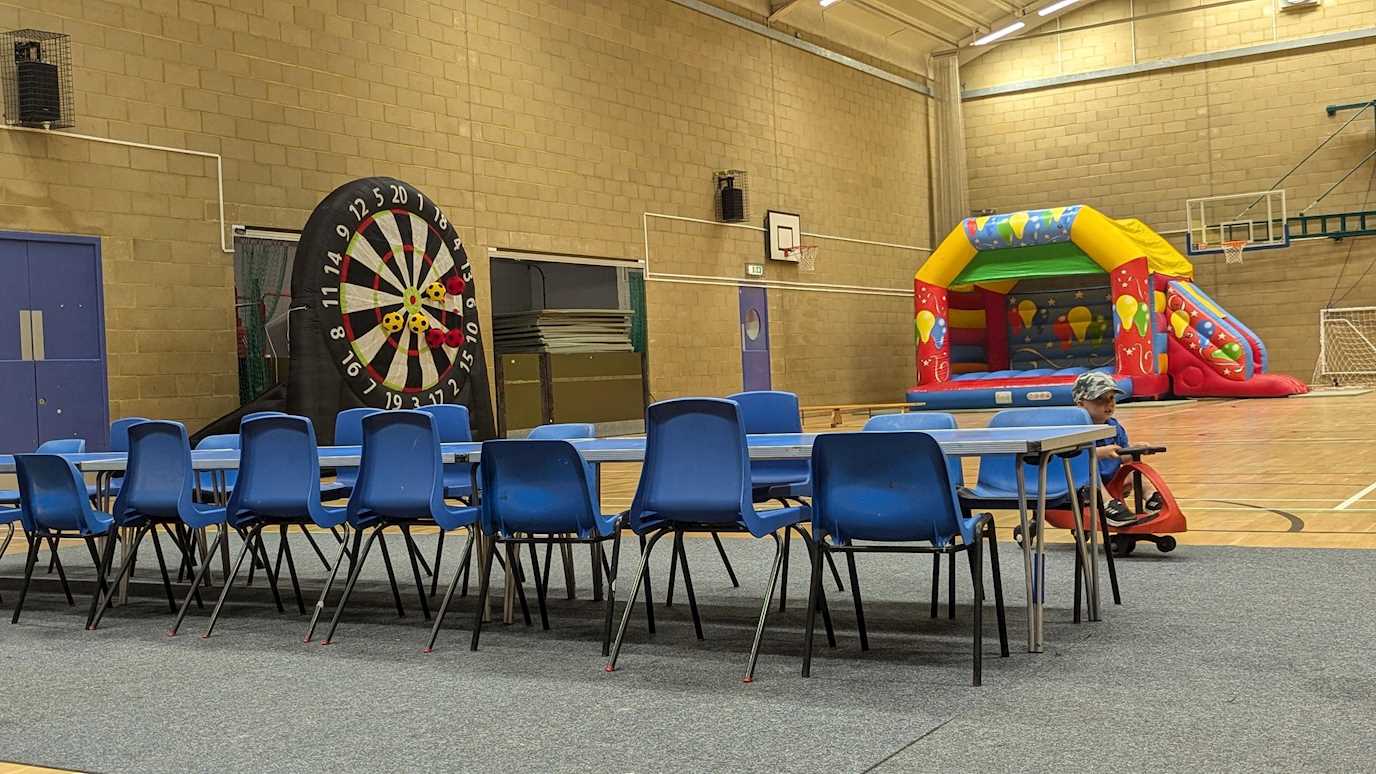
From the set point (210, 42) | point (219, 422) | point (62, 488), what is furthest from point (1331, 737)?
point (210, 42)

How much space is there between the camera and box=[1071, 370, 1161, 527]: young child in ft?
16.5

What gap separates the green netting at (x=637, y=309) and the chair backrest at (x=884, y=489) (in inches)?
457

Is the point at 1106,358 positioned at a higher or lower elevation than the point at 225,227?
lower

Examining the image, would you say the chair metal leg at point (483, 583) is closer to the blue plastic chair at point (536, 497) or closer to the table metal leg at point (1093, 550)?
the blue plastic chair at point (536, 497)

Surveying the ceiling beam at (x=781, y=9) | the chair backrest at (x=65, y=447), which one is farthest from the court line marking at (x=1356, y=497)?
the ceiling beam at (x=781, y=9)

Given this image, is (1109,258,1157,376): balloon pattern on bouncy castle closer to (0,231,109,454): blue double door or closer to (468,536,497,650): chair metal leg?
(0,231,109,454): blue double door

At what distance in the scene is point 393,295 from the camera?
1056 centimetres

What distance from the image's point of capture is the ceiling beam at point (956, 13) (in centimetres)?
1992

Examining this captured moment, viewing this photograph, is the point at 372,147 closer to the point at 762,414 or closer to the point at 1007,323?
the point at 762,414

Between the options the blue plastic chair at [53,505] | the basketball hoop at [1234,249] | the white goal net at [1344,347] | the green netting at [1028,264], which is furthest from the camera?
the white goal net at [1344,347]

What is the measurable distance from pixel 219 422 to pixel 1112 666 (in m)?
8.16

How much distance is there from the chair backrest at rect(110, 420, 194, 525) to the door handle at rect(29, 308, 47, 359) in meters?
5.44

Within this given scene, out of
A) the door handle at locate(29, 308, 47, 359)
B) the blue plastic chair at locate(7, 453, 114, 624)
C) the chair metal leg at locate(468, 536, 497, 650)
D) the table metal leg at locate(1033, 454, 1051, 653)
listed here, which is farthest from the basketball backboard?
the blue plastic chair at locate(7, 453, 114, 624)

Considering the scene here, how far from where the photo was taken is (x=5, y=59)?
32.0ft
